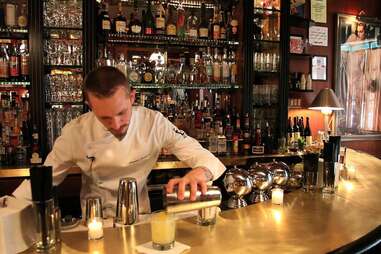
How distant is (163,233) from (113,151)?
30.2 inches

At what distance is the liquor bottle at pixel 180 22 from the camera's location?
3.62 meters

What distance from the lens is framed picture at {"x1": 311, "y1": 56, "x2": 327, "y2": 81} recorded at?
15.5 feet

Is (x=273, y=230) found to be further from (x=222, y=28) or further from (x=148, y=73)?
(x=222, y=28)

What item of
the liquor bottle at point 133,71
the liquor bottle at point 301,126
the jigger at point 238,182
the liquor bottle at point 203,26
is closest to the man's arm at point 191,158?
the jigger at point 238,182

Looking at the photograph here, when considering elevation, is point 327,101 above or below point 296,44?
below

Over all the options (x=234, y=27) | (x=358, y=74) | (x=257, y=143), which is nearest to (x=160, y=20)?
(x=234, y=27)

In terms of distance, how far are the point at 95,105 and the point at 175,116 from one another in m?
2.17

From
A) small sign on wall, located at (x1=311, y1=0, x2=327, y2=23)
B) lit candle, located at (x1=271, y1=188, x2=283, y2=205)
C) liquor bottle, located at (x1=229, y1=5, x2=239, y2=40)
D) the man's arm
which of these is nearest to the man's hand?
the man's arm

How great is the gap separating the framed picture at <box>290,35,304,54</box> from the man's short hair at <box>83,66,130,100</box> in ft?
10.9

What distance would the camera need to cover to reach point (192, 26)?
147 inches

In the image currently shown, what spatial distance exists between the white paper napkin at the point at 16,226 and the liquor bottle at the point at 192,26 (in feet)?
8.86

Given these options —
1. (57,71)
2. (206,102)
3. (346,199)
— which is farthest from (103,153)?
(206,102)

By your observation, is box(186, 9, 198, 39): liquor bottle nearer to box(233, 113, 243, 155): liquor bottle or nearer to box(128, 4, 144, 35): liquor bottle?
box(128, 4, 144, 35): liquor bottle

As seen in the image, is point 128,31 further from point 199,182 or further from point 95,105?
point 199,182
